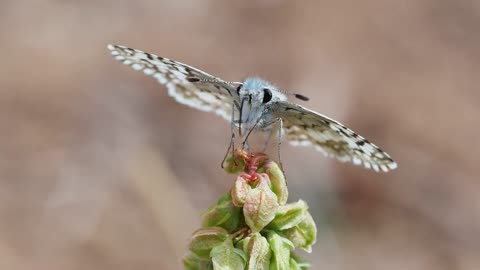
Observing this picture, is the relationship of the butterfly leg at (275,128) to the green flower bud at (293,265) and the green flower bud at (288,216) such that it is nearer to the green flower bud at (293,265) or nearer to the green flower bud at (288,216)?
the green flower bud at (288,216)

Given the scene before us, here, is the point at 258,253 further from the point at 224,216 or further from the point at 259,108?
the point at 259,108

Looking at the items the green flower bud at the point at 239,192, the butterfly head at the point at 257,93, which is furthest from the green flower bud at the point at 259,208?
the butterfly head at the point at 257,93

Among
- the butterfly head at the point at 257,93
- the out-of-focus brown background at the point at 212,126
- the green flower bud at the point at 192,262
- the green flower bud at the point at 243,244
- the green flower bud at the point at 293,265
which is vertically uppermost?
the butterfly head at the point at 257,93

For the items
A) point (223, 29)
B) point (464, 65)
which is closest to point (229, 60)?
point (223, 29)

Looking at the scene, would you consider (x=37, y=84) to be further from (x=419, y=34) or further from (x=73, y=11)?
(x=419, y=34)

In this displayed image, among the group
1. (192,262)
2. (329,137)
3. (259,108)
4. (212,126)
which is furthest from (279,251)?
(212,126)

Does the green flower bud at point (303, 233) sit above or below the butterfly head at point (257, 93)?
below
